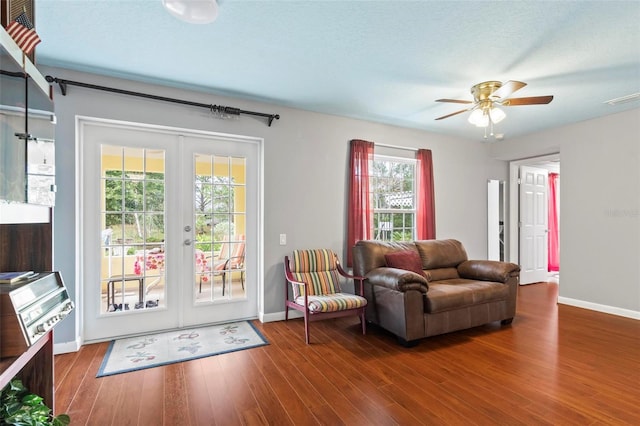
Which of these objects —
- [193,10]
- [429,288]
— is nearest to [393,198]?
[429,288]

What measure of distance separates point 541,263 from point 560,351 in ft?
11.9

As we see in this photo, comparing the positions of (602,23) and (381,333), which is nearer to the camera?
(602,23)

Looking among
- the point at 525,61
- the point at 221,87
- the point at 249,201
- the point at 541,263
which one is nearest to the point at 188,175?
the point at 249,201

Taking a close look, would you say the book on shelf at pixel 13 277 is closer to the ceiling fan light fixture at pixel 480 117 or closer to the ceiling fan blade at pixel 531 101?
the ceiling fan light fixture at pixel 480 117

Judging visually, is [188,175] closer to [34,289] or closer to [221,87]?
[221,87]

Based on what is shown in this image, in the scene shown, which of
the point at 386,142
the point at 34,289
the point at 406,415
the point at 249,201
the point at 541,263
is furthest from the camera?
the point at 541,263

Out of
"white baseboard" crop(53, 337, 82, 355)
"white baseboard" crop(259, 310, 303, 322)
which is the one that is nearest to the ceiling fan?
"white baseboard" crop(259, 310, 303, 322)

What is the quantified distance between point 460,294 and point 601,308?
8.18ft

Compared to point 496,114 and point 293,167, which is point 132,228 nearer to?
point 293,167

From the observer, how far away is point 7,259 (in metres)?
1.58

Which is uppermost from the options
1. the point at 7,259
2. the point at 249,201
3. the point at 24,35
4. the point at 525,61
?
the point at 525,61

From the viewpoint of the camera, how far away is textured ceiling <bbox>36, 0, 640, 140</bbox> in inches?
79.6

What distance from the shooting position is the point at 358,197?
4129mm

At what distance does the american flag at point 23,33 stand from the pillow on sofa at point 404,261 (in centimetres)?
327
